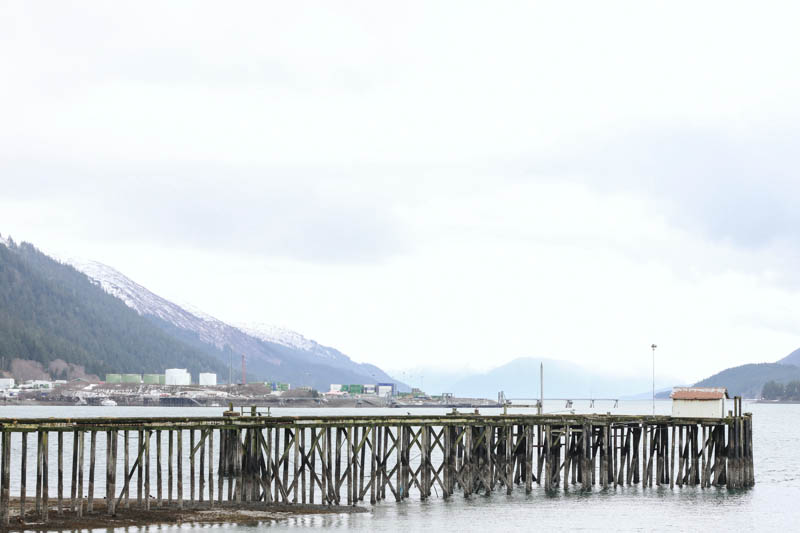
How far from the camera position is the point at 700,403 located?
273 ft

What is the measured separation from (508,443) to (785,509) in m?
21.2

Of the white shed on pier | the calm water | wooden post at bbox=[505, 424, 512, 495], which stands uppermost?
the white shed on pier

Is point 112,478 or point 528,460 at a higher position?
point 112,478

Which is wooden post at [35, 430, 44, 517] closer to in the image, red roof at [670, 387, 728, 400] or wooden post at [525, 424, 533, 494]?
wooden post at [525, 424, 533, 494]

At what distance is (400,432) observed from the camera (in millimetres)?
73188

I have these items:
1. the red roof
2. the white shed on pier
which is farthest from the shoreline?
the red roof

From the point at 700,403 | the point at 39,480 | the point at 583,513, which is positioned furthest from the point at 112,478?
the point at 700,403

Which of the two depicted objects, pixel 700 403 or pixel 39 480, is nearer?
pixel 39 480

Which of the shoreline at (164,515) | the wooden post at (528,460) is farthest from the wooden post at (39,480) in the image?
the wooden post at (528,460)

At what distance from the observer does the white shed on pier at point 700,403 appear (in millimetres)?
82844

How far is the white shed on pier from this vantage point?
8284cm

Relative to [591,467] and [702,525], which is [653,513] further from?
[591,467]

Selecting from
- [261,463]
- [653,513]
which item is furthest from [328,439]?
[653,513]

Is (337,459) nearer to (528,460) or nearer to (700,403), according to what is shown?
(528,460)
